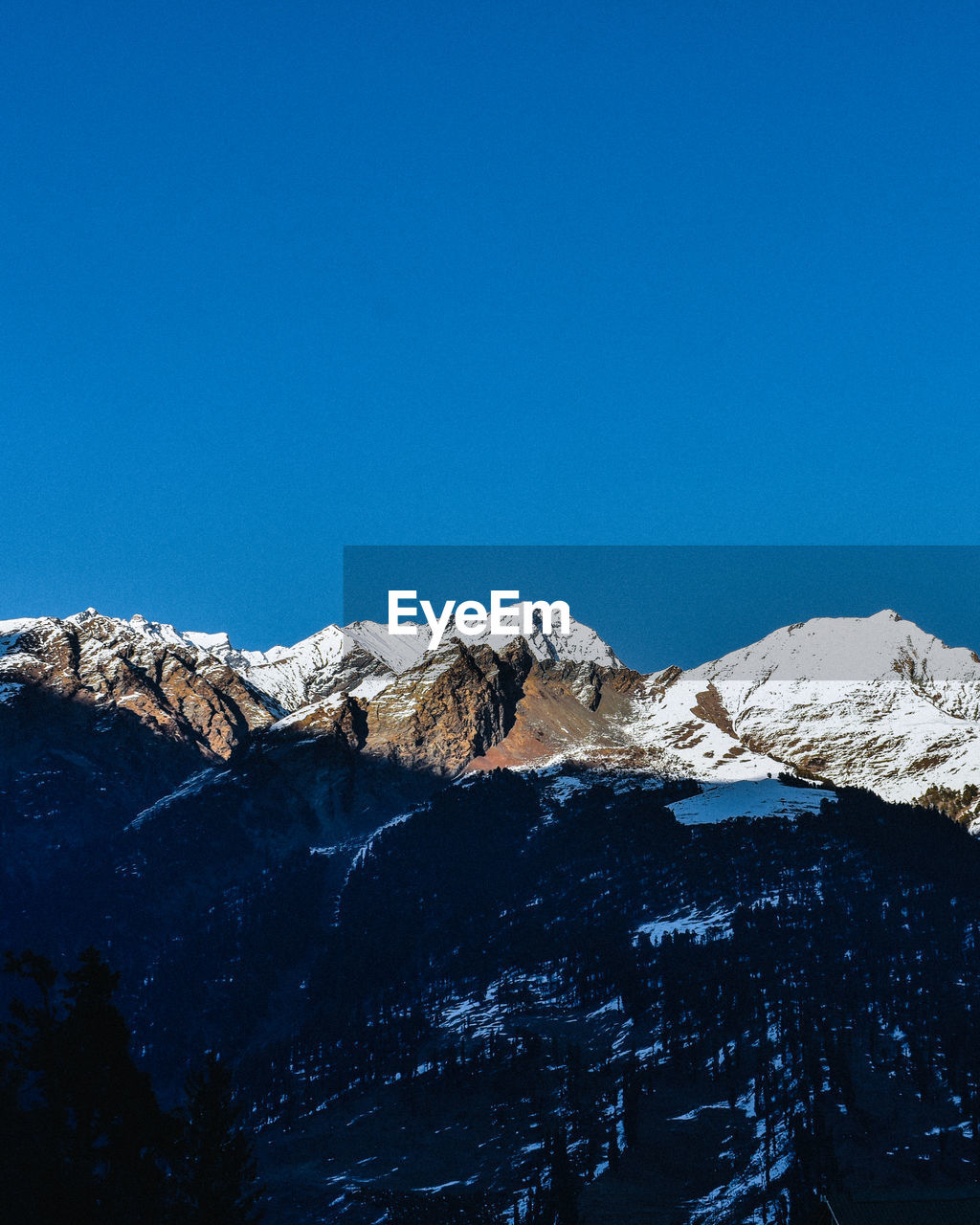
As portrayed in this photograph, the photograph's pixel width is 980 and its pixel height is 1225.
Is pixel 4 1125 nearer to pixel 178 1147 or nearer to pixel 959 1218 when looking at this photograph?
pixel 178 1147

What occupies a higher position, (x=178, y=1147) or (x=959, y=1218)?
(x=178, y=1147)

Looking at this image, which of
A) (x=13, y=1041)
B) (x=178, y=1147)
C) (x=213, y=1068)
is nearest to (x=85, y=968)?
(x=13, y=1041)

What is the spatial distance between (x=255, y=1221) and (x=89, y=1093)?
2018 cm

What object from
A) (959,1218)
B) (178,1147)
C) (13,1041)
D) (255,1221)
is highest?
(13,1041)

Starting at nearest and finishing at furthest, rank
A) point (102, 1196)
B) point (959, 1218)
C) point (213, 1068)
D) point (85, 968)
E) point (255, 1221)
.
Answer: point (102, 1196) < point (85, 968) < point (255, 1221) < point (213, 1068) < point (959, 1218)

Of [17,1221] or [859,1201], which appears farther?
[859,1201]

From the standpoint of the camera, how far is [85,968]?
75.1 m

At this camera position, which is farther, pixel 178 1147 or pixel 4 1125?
pixel 178 1147

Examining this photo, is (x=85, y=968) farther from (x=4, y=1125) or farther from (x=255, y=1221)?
(x=255, y=1221)

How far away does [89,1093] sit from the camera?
7131cm

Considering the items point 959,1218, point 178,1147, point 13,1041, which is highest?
point 13,1041

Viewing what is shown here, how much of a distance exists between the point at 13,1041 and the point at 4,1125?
164 inches

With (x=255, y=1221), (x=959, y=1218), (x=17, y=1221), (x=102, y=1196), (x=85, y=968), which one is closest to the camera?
(x=17, y=1221)

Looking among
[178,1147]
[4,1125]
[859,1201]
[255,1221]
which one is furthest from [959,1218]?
[4,1125]
